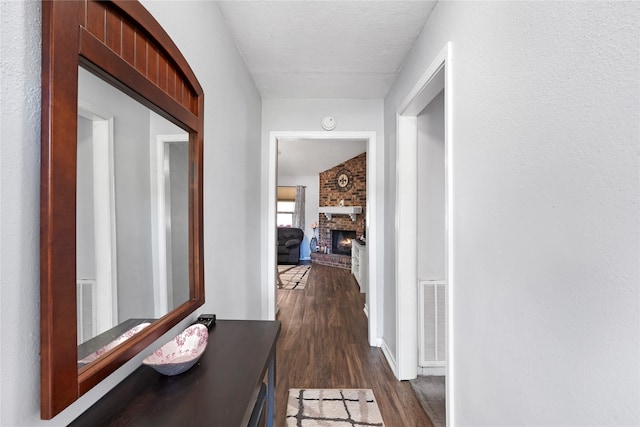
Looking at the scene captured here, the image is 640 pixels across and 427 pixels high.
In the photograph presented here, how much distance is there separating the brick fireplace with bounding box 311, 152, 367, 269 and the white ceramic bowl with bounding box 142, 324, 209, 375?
18.8ft

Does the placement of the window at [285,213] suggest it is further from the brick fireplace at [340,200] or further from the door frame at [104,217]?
the door frame at [104,217]

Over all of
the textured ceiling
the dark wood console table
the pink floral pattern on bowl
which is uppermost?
the textured ceiling

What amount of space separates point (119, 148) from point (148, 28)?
0.41m

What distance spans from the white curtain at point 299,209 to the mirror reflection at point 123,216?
689 centimetres

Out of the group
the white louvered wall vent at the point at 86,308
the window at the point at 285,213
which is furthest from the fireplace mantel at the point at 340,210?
the white louvered wall vent at the point at 86,308

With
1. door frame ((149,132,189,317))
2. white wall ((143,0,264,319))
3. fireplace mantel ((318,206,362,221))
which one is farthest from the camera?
fireplace mantel ((318,206,362,221))

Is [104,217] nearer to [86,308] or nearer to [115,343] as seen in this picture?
[86,308]

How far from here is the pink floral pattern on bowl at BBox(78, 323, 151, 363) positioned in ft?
2.26

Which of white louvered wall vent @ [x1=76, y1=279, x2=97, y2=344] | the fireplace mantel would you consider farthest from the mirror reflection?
the fireplace mantel

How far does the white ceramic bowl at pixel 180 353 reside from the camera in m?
0.87

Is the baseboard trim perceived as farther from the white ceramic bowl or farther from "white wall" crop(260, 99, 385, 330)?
the white ceramic bowl
